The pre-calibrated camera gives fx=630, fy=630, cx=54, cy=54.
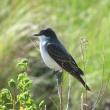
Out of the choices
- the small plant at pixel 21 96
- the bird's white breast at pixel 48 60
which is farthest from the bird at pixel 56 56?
the small plant at pixel 21 96

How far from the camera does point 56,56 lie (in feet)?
17.3

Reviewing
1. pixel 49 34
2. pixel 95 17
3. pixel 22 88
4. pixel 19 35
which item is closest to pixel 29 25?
pixel 19 35

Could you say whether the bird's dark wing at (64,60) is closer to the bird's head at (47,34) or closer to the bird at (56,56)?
the bird at (56,56)

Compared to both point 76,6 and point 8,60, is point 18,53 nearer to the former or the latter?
point 8,60

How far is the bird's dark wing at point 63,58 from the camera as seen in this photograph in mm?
5000

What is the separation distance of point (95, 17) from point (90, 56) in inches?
32.1

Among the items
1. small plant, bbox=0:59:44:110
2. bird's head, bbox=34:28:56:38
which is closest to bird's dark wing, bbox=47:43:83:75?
bird's head, bbox=34:28:56:38

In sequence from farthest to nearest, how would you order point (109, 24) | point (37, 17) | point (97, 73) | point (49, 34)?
point (37, 17)
point (109, 24)
point (97, 73)
point (49, 34)

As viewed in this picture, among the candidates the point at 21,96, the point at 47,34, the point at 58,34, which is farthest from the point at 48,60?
the point at 58,34

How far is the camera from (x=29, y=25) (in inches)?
332

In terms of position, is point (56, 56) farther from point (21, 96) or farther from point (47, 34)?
point (21, 96)

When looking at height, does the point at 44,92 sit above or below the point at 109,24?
below

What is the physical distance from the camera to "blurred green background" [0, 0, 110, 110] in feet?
24.8

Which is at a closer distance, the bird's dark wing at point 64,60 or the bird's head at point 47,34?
the bird's dark wing at point 64,60
